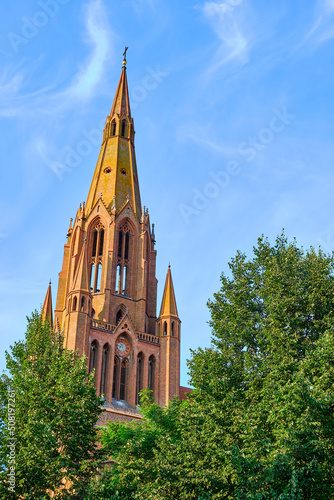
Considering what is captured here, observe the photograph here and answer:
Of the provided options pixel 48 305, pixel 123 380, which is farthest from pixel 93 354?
pixel 48 305

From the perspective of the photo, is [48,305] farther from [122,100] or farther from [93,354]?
[122,100]

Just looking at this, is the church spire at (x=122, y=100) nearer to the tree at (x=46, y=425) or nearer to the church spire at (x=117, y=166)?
the church spire at (x=117, y=166)

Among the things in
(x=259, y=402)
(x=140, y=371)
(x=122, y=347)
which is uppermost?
(x=122, y=347)

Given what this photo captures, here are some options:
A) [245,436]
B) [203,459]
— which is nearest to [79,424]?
[203,459]

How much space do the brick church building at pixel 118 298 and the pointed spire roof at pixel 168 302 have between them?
0.08 m

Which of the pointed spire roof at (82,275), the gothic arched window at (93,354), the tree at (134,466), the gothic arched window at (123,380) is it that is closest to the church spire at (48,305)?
the pointed spire roof at (82,275)

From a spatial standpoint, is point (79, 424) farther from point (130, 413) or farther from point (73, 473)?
point (130, 413)

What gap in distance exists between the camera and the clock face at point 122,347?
48.8m

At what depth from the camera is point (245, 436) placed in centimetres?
2088

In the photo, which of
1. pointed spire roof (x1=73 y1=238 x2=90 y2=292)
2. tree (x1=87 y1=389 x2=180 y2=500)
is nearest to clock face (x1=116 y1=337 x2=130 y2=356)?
pointed spire roof (x1=73 y1=238 x2=90 y2=292)

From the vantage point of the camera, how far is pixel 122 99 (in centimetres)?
6469

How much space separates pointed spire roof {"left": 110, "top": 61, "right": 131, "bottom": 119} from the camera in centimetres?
6366

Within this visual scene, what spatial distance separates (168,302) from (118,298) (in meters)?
3.83

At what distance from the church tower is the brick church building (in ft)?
0.23
